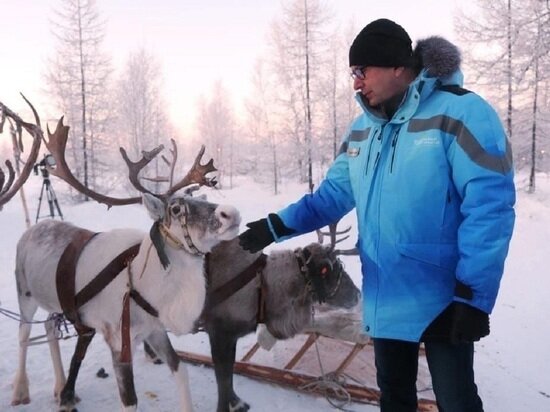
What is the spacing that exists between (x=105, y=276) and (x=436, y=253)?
7.24 ft

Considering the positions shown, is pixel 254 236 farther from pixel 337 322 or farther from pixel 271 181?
pixel 271 181

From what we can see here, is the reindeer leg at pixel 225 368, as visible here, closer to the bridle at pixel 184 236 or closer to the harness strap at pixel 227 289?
the harness strap at pixel 227 289

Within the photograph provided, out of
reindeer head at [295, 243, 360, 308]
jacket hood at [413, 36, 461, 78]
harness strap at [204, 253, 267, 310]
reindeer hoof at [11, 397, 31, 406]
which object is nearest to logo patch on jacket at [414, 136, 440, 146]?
jacket hood at [413, 36, 461, 78]

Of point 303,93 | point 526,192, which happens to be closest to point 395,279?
point 526,192

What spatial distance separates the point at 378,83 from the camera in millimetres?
1912

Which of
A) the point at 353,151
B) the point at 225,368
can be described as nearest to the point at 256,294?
the point at 225,368

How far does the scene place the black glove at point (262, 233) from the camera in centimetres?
242

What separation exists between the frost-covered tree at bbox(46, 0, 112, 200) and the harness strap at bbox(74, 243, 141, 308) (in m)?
18.2

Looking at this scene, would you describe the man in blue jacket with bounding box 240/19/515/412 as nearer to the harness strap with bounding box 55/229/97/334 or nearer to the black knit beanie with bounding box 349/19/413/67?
the black knit beanie with bounding box 349/19/413/67

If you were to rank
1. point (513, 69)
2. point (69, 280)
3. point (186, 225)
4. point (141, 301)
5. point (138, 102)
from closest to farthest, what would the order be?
point (186, 225), point (141, 301), point (69, 280), point (513, 69), point (138, 102)

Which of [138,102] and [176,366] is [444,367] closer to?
[176,366]

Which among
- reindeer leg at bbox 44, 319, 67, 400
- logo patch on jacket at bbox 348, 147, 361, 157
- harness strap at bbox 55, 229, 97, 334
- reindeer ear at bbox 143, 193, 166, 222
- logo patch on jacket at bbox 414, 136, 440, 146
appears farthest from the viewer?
reindeer leg at bbox 44, 319, 67, 400

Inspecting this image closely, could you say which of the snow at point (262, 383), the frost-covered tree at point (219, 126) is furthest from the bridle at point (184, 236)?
the frost-covered tree at point (219, 126)

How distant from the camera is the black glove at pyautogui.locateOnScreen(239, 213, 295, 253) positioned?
7.95ft
